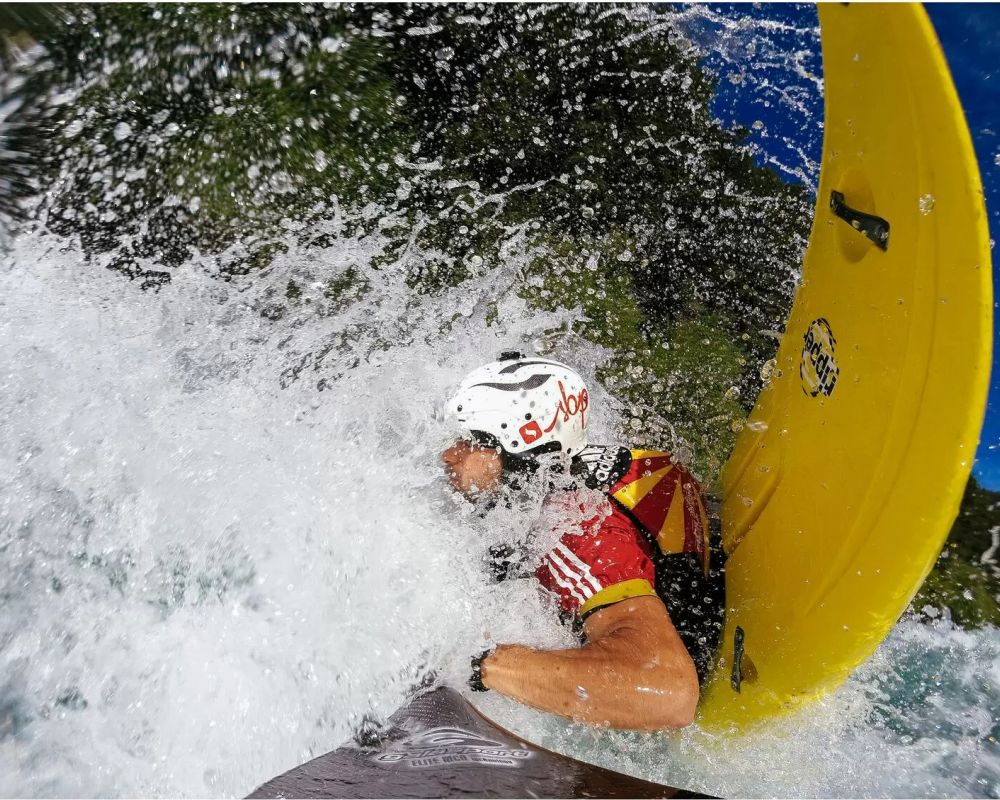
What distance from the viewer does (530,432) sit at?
254 cm

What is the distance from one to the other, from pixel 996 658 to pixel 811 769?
101 centimetres

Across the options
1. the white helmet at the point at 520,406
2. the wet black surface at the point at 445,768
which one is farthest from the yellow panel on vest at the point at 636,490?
the wet black surface at the point at 445,768

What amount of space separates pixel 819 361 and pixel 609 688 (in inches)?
52.3

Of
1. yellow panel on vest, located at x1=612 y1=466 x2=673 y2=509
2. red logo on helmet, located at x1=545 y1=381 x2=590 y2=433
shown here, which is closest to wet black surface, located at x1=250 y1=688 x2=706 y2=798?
yellow panel on vest, located at x1=612 y1=466 x2=673 y2=509

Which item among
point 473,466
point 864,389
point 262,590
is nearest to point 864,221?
point 864,389

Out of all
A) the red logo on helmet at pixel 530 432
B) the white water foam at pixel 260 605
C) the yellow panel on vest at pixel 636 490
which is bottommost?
the white water foam at pixel 260 605

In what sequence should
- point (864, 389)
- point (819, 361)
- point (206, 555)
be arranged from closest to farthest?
point (864, 389), point (819, 361), point (206, 555)

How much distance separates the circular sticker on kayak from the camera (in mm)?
2230

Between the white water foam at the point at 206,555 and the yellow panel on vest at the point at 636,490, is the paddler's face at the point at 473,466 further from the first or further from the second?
the yellow panel on vest at the point at 636,490

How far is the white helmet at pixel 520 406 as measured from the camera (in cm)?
253

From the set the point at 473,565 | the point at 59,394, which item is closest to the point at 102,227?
the point at 59,394

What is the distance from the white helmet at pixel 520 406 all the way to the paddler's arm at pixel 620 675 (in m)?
0.68

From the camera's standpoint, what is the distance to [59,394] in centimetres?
333

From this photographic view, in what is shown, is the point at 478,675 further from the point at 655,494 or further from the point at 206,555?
the point at 206,555
